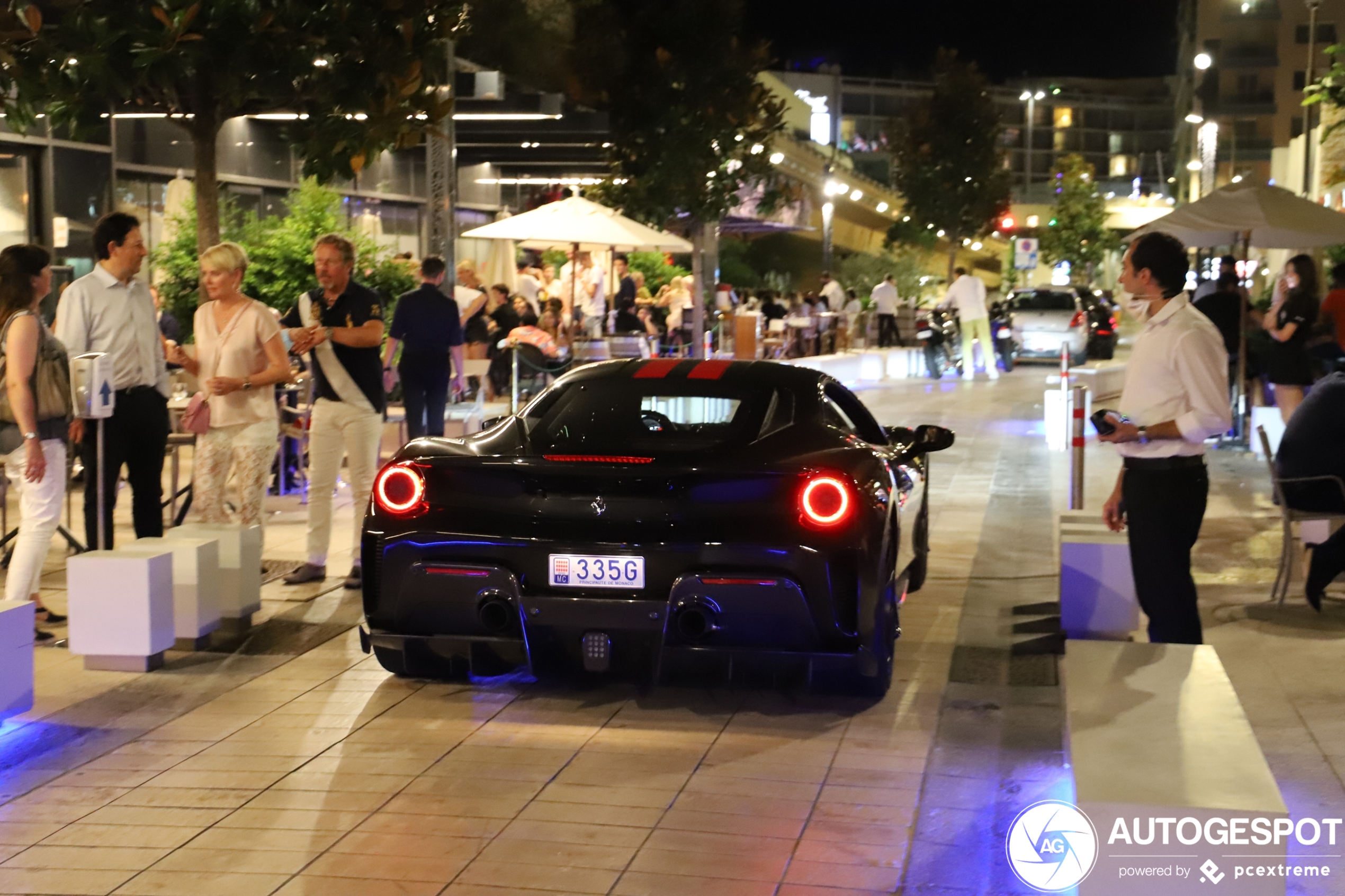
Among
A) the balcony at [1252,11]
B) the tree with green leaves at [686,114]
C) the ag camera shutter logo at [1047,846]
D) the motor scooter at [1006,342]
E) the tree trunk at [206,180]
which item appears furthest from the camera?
the balcony at [1252,11]

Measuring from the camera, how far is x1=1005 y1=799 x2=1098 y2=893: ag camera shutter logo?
441cm

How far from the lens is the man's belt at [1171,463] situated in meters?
5.78

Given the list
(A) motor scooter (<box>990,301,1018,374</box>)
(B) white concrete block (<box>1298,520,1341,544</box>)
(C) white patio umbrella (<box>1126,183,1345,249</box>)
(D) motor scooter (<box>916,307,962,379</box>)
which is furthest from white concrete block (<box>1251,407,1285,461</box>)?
(A) motor scooter (<box>990,301,1018,374</box>)

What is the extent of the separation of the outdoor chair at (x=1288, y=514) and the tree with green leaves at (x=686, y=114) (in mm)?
18420

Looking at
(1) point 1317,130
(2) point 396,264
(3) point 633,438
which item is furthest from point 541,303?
(3) point 633,438

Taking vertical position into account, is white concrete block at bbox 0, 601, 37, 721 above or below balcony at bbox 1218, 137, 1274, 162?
below

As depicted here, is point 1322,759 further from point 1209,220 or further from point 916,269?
point 916,269

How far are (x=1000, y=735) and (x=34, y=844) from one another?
347 cm

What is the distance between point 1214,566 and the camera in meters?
9.69

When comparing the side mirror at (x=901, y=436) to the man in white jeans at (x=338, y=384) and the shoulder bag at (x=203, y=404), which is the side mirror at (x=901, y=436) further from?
the shoulder bag at (x=203, y=404)

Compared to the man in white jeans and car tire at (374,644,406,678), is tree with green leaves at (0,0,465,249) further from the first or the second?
car tire at (374,644,406,678)

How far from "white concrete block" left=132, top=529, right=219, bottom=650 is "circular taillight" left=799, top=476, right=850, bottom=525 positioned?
309cm

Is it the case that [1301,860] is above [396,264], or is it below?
below

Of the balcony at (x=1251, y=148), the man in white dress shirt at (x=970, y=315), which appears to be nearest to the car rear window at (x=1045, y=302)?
the man in white dress shirt at (x=970, y=315)
